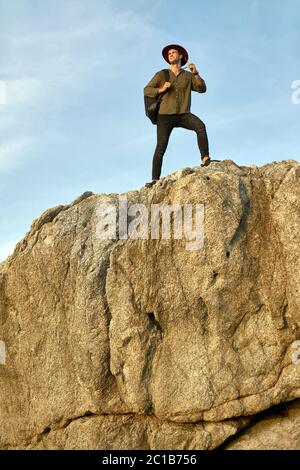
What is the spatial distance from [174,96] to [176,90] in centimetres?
18

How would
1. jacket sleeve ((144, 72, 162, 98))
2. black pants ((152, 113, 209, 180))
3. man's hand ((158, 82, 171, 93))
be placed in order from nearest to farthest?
black pants ((152, 113, 209, 180))
man's hand ((158, 82, 171, 93))
jacket sleeve ((144, 72, 162, 98))

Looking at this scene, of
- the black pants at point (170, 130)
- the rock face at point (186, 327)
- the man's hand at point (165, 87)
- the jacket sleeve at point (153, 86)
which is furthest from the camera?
the jacket sleeve at point (153, 86)

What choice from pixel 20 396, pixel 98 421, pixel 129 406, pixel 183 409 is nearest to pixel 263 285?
pixel 183 409

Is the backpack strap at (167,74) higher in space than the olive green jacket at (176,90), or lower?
higher

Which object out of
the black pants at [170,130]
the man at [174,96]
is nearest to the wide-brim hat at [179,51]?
the man at [174,96]

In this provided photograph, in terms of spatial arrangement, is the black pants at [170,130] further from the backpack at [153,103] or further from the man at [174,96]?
the backpack at [153,103]

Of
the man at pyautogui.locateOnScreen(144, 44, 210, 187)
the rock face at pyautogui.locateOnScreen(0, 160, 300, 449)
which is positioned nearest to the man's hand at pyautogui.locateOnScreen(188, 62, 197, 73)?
the man at pyautogui.locateOnScreen(144, 44, 210, 187)

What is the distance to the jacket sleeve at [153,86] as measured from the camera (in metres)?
17.0

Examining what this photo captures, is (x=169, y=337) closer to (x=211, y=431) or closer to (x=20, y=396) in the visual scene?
(x=211, y=431)

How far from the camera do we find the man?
55.0ft

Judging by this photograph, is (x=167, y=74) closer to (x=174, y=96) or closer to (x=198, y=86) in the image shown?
(x=174, y=96)

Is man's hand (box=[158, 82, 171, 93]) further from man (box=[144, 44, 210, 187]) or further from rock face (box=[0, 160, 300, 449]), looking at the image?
rock face (box=[0, 160, 300, 449])

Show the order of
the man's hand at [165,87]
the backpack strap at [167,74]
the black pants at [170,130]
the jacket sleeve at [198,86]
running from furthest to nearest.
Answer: the backpack strap at [167,74] → the jacket sleeve at [198,86] → the man's hand at [165,87] → the black pants at [170,130]

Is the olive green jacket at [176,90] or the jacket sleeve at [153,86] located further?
the jacket sleeve at [153,86]
